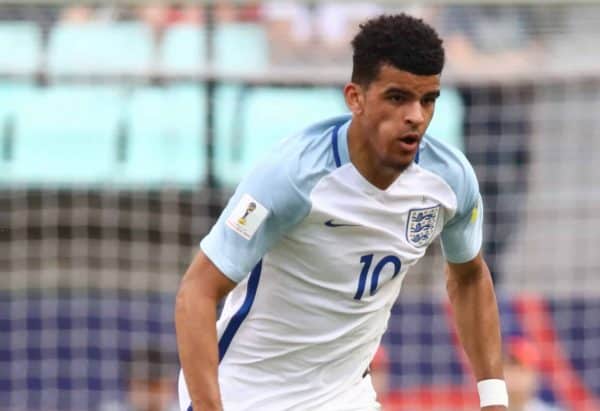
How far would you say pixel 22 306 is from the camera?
8125 millimetres

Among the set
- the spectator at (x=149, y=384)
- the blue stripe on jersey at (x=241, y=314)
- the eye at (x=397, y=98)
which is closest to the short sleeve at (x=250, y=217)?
the blue stripe on jersey at (x=241, y=314)

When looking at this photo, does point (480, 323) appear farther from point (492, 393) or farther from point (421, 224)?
point (421, 224)

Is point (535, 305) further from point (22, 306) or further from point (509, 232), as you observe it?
point (22, 306)

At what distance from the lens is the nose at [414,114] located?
143 inches

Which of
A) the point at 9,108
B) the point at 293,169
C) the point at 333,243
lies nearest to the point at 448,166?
the point at 333,243

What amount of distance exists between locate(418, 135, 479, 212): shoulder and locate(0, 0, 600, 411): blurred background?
3714 mm

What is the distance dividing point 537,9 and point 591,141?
3.30 feet

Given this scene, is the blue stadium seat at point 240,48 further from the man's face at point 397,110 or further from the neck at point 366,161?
the man's face at point 397,110

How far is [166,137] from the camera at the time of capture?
26.2 feet

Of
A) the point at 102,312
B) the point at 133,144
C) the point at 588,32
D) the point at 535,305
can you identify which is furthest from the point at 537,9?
the point at 102,312

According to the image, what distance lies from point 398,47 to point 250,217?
1.88ft

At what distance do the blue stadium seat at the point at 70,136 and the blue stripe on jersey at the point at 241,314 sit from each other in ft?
13.2

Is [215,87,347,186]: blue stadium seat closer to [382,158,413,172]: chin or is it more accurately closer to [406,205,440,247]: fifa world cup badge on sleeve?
[406,205,440,247]: fifa world cup badge on sleeve

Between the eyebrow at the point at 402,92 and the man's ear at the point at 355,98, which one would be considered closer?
the eyebrow at the point at 402,92
